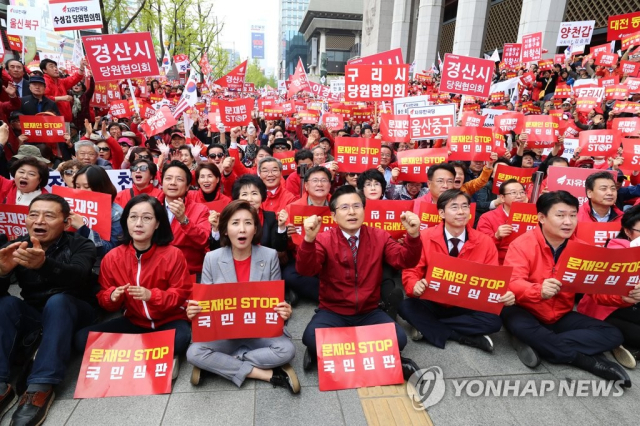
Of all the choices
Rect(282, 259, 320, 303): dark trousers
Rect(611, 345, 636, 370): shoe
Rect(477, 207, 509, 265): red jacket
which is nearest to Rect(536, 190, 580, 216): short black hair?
Rect(477, 207, 509, 265): red jacket

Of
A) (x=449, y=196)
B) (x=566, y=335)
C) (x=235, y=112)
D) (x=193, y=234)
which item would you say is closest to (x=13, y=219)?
(x=193, y=234)

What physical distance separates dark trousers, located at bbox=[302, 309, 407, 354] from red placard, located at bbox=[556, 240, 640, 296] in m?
1.41

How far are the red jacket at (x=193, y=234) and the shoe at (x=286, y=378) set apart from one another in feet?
5.60

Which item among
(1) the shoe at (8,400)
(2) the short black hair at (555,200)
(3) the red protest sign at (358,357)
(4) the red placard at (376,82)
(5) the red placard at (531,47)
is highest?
(5) the red placard at (531,47)

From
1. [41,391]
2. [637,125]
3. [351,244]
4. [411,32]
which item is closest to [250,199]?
[351,244]

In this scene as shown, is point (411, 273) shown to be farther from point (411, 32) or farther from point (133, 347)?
point (411, 32)

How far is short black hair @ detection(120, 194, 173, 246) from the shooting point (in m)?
3.24

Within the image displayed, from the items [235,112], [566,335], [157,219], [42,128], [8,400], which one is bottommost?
[8,400]

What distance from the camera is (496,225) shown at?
15.3ft

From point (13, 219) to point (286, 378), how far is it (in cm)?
318

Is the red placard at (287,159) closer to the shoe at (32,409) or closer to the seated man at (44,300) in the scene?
the seated man at (44,300)

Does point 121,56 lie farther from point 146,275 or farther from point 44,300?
point 146,275

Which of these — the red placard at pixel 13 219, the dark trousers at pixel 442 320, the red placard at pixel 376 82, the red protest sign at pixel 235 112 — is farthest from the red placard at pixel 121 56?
the dark trousers at pixel 442 320

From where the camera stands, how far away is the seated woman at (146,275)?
3182 mm
